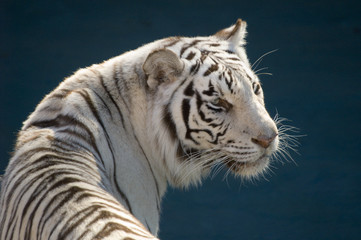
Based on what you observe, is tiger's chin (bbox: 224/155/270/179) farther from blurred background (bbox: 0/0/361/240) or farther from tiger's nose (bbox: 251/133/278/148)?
blurred background (bbox: 0/0/361/240)

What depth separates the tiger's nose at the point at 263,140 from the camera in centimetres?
180

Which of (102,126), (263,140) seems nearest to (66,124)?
(102,126)

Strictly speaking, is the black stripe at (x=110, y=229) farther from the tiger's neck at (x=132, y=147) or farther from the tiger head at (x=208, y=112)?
the tiger head at (x=208, y=112)

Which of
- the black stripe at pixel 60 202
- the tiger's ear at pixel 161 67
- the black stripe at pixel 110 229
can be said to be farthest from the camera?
the tiger's ear at pixel 161 67

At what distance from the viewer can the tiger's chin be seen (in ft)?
6.11

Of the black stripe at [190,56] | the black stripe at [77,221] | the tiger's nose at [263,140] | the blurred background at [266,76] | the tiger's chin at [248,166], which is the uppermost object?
the black stripe at [190,56]

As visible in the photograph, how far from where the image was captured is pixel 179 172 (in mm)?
1933

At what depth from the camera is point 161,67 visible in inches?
70.9

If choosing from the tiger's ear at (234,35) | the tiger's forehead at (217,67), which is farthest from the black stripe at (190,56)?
the tiger's ear at (234,35)

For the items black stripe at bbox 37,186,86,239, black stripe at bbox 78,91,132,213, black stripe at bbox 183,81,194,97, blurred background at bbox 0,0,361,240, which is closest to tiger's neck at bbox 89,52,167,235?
black stripe at bbox 78,91,132,213

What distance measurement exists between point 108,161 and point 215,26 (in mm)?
2486

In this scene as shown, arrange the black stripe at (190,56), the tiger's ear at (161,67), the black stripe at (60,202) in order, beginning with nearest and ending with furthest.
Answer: the black stripe at (60,202), the tiger's ear at (161,67), the black stripe at (190,56)

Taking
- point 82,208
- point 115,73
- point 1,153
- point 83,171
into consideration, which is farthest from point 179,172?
point 1,153

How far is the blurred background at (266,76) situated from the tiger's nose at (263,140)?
218 cm
